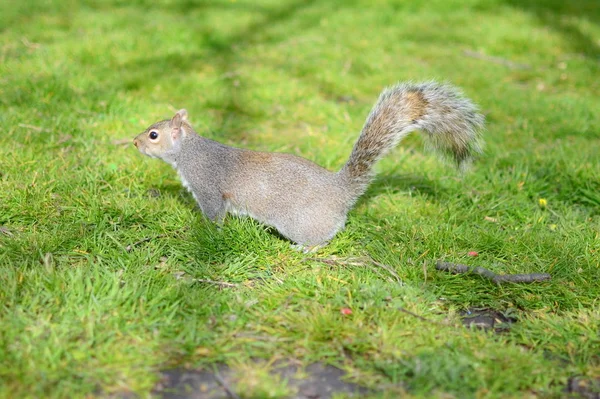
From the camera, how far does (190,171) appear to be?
3.04 metres

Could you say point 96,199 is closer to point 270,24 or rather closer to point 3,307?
point 3,307

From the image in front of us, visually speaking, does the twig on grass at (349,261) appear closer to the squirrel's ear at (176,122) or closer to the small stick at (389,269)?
the small stick at (389,269)

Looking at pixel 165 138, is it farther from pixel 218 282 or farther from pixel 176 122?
pixel 218 282

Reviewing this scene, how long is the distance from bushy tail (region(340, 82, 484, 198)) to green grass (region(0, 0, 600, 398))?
38 cm

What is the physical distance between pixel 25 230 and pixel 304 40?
4152mm

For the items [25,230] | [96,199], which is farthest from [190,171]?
[25,230]

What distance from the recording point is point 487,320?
2438mm

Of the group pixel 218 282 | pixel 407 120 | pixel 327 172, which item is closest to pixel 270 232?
pixel 327 172

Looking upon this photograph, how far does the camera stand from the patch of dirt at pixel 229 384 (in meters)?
1.92

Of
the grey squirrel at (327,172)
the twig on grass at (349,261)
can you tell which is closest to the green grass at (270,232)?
the twig on grass at (349,261)

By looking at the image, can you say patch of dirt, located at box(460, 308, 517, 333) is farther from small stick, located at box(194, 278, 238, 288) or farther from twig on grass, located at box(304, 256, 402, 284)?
small stick, located at box(194, 278, 238, 288)

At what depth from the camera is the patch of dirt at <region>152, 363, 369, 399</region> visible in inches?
75.6

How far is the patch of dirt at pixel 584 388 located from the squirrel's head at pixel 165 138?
2.09 meters

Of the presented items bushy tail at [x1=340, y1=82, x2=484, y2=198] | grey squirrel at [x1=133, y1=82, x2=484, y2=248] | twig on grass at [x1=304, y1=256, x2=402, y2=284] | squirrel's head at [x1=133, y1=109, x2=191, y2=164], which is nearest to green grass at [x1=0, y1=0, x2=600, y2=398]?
twig on grass at [x1=304, y1=256, x2=402, y2=284]
